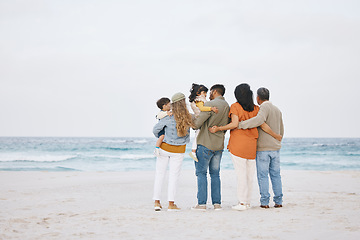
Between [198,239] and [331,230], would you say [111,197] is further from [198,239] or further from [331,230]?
[331,230]

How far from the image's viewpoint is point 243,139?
4773 millimetres

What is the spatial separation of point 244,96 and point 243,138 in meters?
0.54

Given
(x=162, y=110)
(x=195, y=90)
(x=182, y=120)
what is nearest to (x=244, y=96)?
(x=195, y=90)

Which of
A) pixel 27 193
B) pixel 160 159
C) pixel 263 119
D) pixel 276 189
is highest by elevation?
pixel 263 119

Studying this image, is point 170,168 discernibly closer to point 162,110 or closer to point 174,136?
point 174,136

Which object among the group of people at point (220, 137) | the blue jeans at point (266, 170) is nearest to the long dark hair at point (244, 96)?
the group of people at point (220, 137)

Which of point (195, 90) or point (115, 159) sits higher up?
point (195, 90)

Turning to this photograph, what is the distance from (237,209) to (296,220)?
2.92ft

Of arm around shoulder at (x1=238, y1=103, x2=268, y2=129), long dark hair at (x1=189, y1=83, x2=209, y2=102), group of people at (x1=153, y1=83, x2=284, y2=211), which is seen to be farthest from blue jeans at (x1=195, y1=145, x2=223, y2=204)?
long dark hair at (x1=189, y1=83, x2=209, y2=102)

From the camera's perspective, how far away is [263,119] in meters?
4.77

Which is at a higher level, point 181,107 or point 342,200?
point 181,107

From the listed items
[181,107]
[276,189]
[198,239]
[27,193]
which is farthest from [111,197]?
Answer: [198,239]

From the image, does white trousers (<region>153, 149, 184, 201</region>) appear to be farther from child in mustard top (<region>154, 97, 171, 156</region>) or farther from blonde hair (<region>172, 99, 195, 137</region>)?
blonde hair (<region>172, 99, 195, 137</region>)

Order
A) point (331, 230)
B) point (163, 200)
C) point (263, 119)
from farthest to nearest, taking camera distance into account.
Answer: point (163, 200), point (263, 119), point (331, 230)
